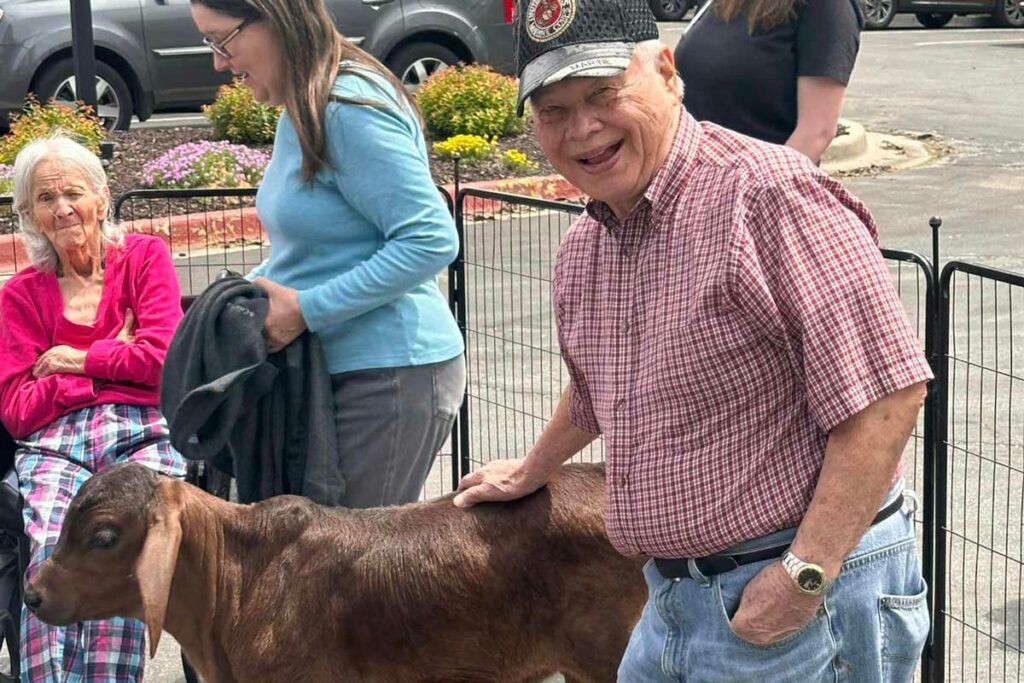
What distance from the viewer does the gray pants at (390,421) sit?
414 centimetres

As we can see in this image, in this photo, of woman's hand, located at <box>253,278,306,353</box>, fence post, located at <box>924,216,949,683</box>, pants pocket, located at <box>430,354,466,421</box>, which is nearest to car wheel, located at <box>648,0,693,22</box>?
fence post, located at <box>924,216,949,683</box>

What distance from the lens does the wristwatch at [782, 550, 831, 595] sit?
2.60m

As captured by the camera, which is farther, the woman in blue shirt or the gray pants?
the gray pants

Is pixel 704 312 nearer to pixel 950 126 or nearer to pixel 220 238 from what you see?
pixel 220 238

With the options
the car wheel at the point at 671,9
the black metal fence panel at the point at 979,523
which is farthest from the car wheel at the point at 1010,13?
the black metal fence panel at the point at 979,523

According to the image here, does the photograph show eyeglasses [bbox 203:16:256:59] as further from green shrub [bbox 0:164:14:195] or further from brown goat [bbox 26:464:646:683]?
green shrub [bbox 0:164:14:195]

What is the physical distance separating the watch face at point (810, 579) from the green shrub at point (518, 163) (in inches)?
419

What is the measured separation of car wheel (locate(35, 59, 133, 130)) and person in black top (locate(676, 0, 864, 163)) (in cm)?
1062

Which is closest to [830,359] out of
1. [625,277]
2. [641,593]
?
[625,277]

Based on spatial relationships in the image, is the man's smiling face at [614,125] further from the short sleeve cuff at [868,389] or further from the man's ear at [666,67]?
the short sleeve cuff at [868,389]

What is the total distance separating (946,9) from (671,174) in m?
25.6

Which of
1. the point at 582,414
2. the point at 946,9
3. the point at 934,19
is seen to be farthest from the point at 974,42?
the point at 582,414

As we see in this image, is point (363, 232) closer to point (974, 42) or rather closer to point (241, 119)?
point (241, 119)

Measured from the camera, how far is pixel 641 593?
12.9ft
